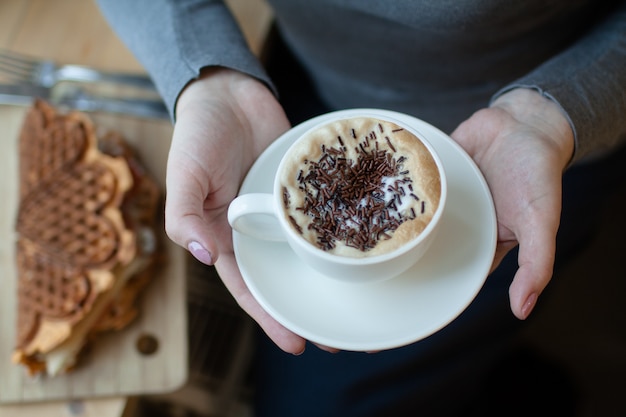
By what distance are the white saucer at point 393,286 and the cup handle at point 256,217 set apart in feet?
0.12

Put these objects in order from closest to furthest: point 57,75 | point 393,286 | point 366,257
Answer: point 366,257 → point 393,286 → point 57,75

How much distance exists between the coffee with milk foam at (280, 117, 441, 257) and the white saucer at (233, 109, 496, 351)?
95mm

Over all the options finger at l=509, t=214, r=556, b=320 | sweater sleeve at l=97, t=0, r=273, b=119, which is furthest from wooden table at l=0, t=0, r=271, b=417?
finger at l=509, t=214, r=556, b=320

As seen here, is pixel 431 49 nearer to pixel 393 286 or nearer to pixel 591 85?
pixel 591 85

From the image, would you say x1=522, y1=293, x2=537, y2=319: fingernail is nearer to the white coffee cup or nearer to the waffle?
the white coffee cup

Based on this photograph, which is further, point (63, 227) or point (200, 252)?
point (63, 227)

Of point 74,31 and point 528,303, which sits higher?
point 528,303

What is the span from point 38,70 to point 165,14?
1.48 feet

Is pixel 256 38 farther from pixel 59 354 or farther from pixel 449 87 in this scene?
pixel 59 354

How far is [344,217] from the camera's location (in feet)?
2.62

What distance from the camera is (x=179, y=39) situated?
1009mm

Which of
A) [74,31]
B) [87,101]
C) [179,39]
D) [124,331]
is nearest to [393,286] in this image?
[179,39]

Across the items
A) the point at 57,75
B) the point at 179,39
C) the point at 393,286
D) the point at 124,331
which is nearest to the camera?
the point at 393,286

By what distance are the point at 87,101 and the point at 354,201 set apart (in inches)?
31.1
